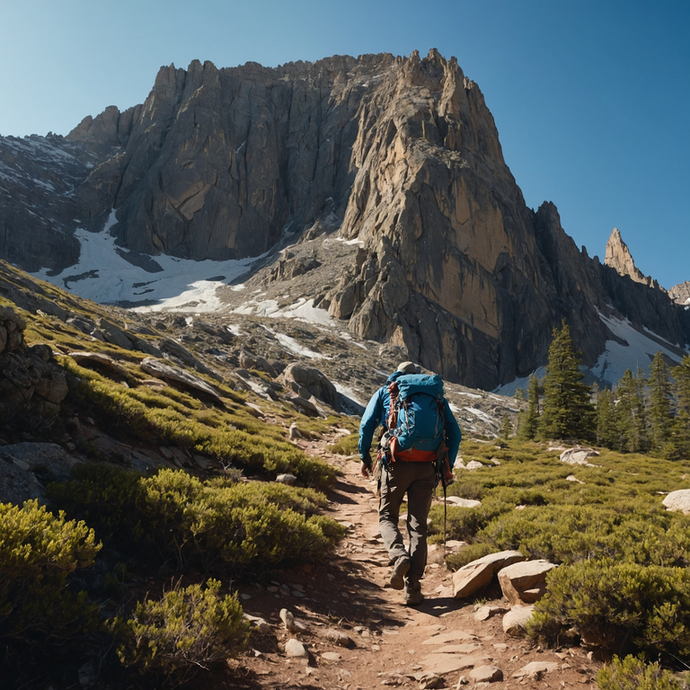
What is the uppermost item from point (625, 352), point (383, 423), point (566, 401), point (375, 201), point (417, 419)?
point (375, 201)

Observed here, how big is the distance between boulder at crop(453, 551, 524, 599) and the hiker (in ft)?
1.66

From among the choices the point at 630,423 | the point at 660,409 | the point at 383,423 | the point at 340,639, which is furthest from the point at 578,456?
the point at 630,423

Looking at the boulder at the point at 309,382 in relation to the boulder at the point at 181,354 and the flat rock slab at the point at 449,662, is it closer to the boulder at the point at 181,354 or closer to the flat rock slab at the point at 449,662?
the boulder at the point at 181,354

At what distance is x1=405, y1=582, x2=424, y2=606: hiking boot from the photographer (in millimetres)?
5250

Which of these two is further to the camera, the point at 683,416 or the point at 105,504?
the point at 683,416

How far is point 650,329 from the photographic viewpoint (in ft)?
552

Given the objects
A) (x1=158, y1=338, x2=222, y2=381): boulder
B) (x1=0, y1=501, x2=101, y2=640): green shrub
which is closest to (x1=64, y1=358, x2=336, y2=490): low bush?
(x1=0, y1=501, x2=101, y2=640): green shrub

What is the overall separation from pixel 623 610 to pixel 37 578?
4.38 metres

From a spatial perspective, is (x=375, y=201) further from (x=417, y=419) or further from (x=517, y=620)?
(x=517, y=620)

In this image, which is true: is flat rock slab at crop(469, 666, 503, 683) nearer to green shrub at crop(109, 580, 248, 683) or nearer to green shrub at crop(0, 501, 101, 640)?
green shrub at crop(109, 580, 248, 683)

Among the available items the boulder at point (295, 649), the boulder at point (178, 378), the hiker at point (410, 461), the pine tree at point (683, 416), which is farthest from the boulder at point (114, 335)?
the pine tree at point (683, 416)

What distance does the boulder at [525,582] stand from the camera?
4555 millimetres

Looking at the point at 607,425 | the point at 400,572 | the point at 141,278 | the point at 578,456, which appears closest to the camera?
the point at 400,572

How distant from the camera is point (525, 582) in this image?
4660mm
